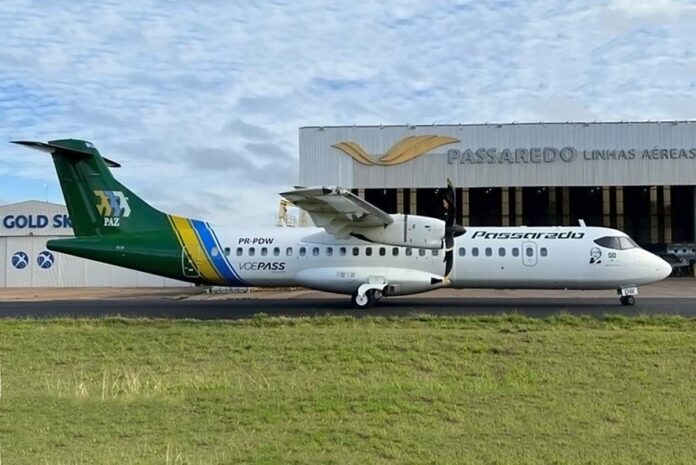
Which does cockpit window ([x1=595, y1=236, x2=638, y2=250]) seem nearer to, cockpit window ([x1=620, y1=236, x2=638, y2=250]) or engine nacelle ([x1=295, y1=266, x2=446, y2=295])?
cockpit window ([x1=620, y1=236, x2=638, y2=250])

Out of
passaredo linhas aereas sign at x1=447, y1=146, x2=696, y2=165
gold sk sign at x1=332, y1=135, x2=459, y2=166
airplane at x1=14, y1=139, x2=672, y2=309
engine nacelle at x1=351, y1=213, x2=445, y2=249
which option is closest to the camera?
engine nacelle at x1=351, y1=213, x2=445, y2=249

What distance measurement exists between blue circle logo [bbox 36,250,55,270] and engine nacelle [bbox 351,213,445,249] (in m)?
29.8

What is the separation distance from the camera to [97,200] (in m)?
22.0

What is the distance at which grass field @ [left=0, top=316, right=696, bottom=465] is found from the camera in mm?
6211

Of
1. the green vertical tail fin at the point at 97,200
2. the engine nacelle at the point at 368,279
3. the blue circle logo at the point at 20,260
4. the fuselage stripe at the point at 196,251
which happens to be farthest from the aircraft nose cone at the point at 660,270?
the blue circle logo at the point at 20,260

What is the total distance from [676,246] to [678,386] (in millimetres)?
43980

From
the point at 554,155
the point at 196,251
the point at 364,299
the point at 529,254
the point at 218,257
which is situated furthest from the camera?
the point at 554,155

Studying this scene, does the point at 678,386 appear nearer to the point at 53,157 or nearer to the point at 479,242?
the point at 479,242

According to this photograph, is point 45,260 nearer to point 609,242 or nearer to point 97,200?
point 97,200

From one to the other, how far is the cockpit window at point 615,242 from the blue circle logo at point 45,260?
115 ft

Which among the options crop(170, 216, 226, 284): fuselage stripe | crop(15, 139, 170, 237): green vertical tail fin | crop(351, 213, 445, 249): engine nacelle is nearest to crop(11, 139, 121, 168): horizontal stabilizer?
crop(15, 139, 170, 237): green vertical tail fin

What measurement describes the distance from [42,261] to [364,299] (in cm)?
2997

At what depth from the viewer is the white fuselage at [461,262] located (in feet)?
68.3

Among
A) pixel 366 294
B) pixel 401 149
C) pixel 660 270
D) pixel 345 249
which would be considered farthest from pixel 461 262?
pixel 401 149
